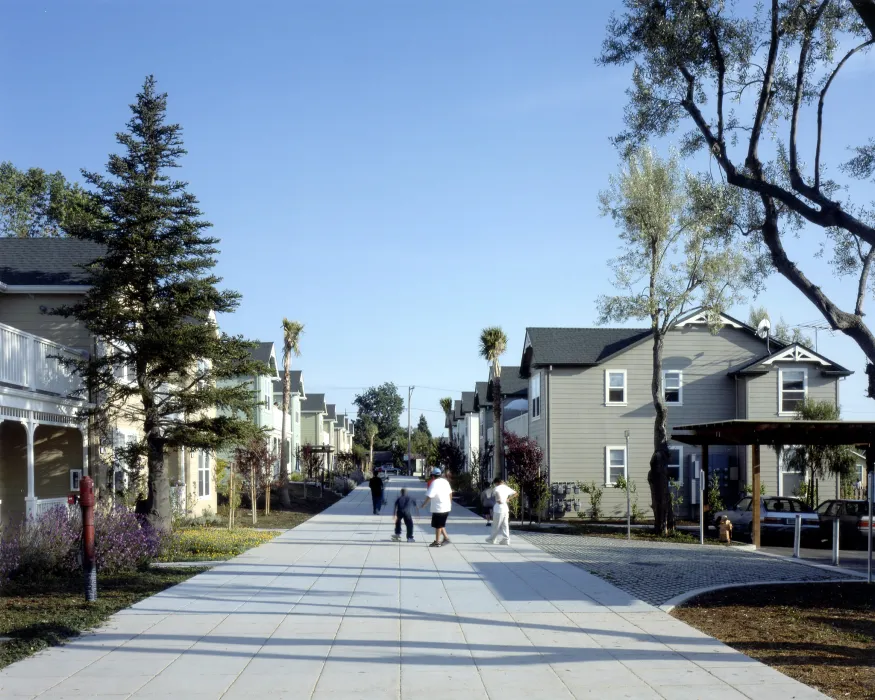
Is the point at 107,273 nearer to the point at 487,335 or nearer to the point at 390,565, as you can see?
the point at 390,565

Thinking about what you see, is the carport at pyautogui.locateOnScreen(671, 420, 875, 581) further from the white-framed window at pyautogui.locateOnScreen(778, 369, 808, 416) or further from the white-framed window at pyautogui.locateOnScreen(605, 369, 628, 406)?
the white-framed window at pyautogui.locateOnScreen(778, 369, 808, 416)

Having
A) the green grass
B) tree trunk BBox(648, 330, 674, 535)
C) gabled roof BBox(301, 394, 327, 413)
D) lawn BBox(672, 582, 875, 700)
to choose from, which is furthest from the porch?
gabled roof BBox(301, 394, 327, 413)

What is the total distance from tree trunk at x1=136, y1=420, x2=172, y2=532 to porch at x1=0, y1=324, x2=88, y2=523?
1553 millimetres

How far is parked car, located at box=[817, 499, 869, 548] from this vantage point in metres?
24.3

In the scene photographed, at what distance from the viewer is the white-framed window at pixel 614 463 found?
115 feet

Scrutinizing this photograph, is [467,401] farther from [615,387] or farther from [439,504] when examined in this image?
[439,504]

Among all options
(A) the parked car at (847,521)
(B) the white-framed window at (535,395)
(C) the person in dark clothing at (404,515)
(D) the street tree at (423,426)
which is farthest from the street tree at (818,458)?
(D) the street tree at (423,426)

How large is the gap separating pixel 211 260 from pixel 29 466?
602 cm

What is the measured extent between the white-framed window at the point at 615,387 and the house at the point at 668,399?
4cm

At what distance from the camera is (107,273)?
67.1 ft

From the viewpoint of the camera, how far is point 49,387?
19.2 meters

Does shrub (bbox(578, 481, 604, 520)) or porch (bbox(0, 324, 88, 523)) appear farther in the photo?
shrub (bbox(578, 481, 604, 520))

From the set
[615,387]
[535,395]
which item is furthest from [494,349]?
[615,387]

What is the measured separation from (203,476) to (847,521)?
20.6 metres
